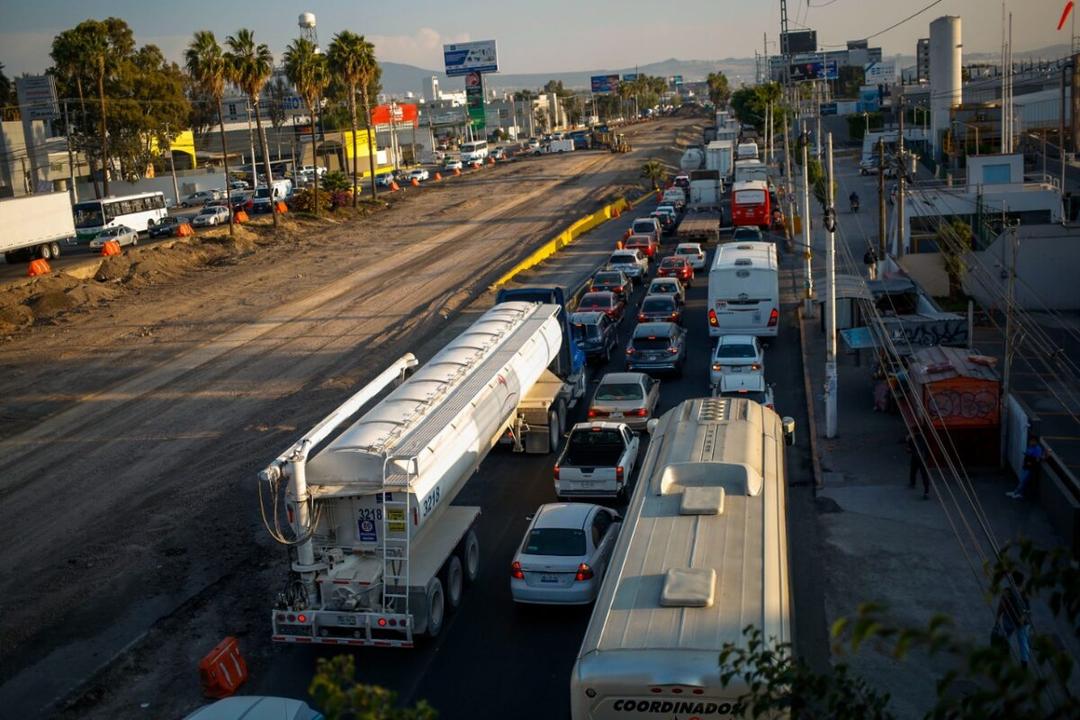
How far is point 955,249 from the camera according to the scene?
38719mm

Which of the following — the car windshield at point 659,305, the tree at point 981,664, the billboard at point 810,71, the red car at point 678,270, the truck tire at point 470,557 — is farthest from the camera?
the billboard at point 810,71

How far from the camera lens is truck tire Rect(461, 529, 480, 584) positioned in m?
17.1

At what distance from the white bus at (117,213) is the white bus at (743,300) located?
43.8 m

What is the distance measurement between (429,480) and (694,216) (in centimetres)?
4435

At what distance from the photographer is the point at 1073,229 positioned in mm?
36125

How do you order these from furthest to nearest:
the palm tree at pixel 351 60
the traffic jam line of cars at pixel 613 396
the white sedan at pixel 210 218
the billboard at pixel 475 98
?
the billboard at pixel 475 98 < the palm tree at pixel 351 60 < the white sedan at pixel 210 218 < the traffic jam line of cars at pixel 613 396

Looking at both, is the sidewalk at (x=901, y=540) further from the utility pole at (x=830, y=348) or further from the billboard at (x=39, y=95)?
the billboard at (x=39, y=95)

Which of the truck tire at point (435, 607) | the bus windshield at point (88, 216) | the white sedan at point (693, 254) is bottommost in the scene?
the truck tire at point (435, 607)

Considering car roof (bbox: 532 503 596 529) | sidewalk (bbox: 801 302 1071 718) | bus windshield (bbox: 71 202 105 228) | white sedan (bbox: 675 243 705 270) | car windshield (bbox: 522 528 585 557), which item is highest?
bus windshield (bbox: 71 202 105 228)

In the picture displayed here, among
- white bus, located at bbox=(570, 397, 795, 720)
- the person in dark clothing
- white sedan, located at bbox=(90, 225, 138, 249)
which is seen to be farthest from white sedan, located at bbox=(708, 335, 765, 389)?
white sedan, located at bbox=(90, 225, 138, 249)

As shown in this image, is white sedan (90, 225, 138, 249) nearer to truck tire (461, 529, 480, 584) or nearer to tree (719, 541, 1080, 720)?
truck tire (461, 529, 480, 584)

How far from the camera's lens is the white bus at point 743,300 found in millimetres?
30984

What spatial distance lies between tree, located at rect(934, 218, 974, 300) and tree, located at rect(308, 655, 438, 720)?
35.2m

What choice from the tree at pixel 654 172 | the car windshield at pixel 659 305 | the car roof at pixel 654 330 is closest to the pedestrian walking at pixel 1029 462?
the car roof at pixel 654 330
